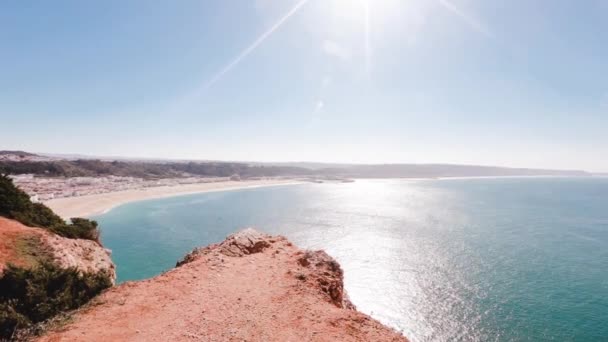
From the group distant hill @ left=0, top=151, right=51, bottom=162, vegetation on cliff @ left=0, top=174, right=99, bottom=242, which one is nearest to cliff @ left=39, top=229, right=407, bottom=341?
vegetation on cliff @ left=0, top=174, right=99, bottom=242

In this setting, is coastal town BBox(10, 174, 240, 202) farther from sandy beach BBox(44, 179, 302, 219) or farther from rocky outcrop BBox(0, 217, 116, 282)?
rocky outcrop BBox(0, 217, 116, 282)

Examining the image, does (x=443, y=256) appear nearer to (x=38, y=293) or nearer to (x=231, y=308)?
(x=231, y=308)

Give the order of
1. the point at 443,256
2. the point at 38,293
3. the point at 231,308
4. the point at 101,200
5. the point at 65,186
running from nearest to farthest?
1. the point at 38,293
2. the point at 231,308
3. the point at 443,256
4. the point at 101,200
5. the point at 65,186

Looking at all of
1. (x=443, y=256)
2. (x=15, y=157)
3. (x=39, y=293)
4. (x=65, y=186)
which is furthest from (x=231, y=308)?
(x=15, y=157)

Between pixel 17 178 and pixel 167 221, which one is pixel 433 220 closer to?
pixel 167 221

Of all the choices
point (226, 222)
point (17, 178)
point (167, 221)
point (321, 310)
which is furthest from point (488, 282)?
point (17, 178)

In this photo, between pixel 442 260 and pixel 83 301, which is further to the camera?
pixel 442 260
